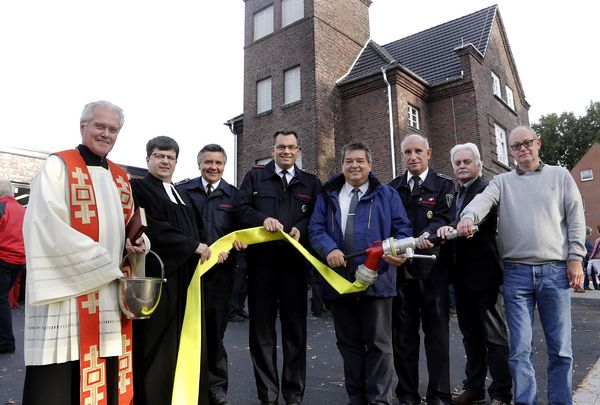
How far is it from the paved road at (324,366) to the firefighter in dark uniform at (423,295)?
735 millimetres

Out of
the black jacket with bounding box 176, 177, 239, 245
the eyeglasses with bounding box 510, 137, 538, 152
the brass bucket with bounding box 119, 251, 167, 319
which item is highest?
the eyeglasses with bounding box 510, 137, 538, 152

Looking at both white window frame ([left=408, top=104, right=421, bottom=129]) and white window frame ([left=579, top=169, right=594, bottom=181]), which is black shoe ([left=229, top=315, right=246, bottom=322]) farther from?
white window frame ([left=579, top=169, right=594, bottom=181])

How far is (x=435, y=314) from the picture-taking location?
3.98m

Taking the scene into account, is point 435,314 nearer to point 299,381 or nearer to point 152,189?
point 299,381

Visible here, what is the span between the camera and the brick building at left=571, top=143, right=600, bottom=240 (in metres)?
43.9

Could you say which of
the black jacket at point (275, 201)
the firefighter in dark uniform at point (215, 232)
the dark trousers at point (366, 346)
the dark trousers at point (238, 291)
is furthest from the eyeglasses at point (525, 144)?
the dark trousers at point (238, 291)

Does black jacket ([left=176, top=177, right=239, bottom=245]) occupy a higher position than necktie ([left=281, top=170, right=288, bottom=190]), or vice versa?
necktie ([left=281, top=170, right=288, bottom=190])

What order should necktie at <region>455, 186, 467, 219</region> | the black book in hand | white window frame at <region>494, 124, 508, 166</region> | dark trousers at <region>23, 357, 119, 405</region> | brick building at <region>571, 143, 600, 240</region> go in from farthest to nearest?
1. brick building at <region>571, 143, 600, 240</region>
2. white window frame at <region>494, 124, 508, 166</region>
3. necktie at <region>455, 186, 467, 219</region>
4. the black book in hand
5. dark trousers at <region>23, 357, 119, 405</region>

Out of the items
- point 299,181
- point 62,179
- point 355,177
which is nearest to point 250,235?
point 299,181

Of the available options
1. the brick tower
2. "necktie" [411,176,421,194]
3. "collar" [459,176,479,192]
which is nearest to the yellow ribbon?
"necktie" [411,176,421,194]

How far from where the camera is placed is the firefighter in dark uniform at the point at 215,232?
4.14 metres

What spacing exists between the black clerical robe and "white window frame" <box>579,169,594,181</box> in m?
50.6

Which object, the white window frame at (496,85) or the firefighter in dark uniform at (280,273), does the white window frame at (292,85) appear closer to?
the white window frame at (496,85)

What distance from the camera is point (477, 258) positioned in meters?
4.09
